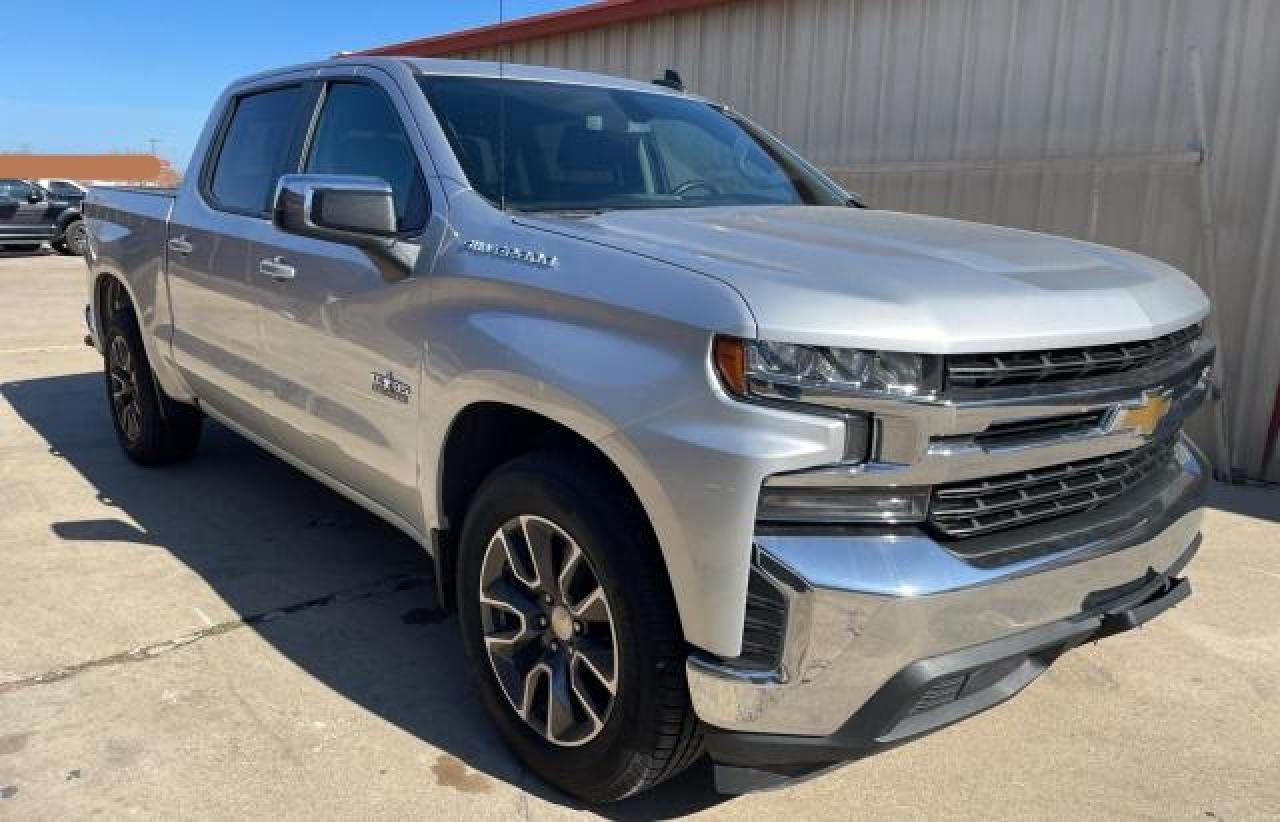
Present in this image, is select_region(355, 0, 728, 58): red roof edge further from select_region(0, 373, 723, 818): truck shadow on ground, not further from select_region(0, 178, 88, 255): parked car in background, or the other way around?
select_region(0, 178, 88, 255): parked car in background

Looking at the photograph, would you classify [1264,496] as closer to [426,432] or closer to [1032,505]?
[1032,505]

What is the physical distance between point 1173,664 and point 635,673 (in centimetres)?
222

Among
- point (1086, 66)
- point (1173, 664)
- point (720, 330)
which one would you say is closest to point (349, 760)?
point (720, 330)

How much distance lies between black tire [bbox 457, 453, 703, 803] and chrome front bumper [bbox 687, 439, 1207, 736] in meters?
0.13

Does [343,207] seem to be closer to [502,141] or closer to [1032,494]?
[502,141]

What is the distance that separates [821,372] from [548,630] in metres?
1.05

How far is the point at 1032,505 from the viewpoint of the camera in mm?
2256

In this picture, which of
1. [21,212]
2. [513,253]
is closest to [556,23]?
[513,253]

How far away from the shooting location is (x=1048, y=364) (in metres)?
2.15

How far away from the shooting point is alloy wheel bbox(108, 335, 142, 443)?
5.27 meters

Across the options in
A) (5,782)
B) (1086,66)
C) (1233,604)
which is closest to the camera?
(5,782)

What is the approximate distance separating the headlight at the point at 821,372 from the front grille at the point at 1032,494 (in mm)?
240

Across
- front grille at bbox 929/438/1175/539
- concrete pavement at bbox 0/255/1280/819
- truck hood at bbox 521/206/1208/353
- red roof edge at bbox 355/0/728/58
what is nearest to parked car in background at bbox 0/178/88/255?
red roof edge at bbox 355/0/728/58

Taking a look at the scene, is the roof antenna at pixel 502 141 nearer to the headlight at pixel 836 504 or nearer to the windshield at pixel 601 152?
the windshield at pixel 601 152
